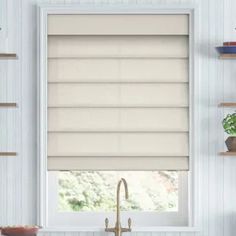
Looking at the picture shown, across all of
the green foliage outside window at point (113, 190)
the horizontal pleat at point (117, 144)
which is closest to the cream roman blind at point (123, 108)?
the horizontal pleat at point (117, 144)

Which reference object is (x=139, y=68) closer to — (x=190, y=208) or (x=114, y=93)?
(x=114, y=93)

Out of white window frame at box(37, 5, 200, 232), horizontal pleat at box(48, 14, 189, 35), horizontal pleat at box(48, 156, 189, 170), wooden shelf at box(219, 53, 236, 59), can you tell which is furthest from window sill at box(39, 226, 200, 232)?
horizontal pleat at box(48, 14, 189, 35)

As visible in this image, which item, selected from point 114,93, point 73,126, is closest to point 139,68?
point 114,93

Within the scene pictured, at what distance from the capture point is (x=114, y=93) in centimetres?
421

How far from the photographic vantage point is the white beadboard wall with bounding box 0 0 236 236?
4.18m

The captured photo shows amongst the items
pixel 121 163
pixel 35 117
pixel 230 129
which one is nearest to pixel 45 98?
pixel 35 117

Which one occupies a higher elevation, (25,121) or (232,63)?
(232,63)

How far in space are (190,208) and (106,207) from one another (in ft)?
1.60

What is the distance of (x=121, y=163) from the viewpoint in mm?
4199

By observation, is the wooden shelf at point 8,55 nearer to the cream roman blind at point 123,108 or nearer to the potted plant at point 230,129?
the cream roman blind at point 123,108

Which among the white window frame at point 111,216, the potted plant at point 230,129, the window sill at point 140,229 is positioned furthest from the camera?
the white window frame at point 111,216

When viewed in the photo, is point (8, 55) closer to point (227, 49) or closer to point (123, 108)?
point (123, 108)

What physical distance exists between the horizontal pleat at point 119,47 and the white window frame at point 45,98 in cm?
7

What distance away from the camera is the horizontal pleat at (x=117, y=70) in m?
4.21
